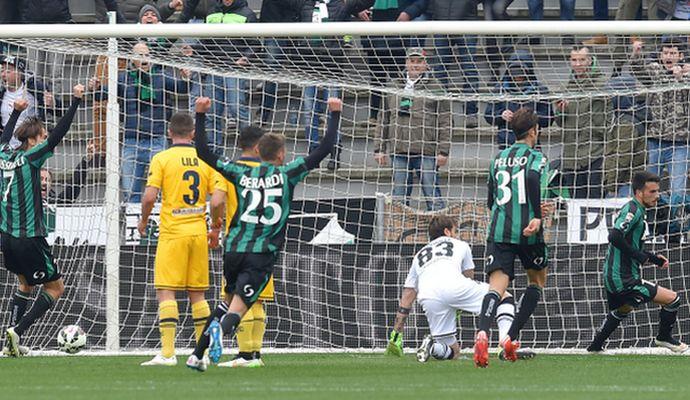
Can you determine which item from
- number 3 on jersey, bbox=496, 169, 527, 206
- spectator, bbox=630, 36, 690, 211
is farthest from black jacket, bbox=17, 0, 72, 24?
number 3 on jersey, bbox=496, 169, 527, 206

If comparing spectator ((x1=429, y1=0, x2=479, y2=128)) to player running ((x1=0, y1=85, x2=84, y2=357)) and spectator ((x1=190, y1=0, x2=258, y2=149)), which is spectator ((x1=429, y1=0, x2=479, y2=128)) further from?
player running ((x1=0, y1=85, x2=84, y2=357))

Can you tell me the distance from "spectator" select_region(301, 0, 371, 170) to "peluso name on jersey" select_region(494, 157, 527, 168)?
337cm

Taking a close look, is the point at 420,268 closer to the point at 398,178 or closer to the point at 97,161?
the point at 398,178

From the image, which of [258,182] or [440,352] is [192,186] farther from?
[440,352]

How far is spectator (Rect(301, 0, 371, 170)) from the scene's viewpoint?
1463 centimetres

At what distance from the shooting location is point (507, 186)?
1159 cm

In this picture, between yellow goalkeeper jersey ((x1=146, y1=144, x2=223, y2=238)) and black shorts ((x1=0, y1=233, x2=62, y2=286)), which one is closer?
yellow goalkeeper jersey ((x1=146, y1=144, x2=223, y2=238))

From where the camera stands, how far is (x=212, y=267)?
14.5 metres

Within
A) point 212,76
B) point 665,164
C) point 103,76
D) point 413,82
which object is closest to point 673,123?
point 665,164

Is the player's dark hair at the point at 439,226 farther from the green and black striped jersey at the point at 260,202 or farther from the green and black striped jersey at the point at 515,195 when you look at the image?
the green and black striped jersey at the point at 260,202

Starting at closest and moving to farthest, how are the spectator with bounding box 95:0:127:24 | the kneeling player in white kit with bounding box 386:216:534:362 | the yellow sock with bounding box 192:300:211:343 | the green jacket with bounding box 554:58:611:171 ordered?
the yellow sock with bounding box 192:300:211:343 < the kneeling player in white kit with bounding box 386:216:534:362 < the green jacket with bounding box 554:58:611:171 < the spectator with bounding box 95:0:127:24

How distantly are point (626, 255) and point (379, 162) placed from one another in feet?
11.2

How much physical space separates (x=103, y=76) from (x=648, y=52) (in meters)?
5.46

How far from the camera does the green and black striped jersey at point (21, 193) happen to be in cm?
1278
